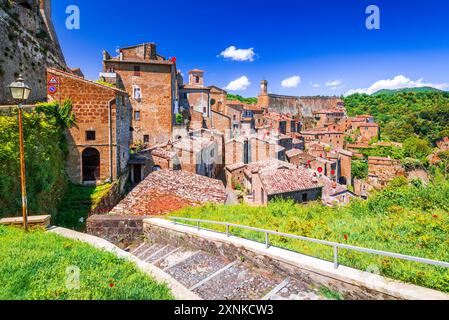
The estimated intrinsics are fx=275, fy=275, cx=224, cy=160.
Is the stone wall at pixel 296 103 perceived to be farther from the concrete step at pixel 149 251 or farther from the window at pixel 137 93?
the concrete step at pixel 149 251

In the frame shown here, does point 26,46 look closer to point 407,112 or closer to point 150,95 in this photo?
point 150,95

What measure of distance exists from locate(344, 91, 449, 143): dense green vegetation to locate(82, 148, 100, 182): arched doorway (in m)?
83.3

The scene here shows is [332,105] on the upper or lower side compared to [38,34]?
upper

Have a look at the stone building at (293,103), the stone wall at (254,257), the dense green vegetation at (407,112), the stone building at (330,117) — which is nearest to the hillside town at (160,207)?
the stone wall at (254,257)

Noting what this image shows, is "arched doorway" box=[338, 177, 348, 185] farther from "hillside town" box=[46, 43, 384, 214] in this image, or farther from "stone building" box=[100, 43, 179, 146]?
"stone building" box=[100, 43, 179, 146]

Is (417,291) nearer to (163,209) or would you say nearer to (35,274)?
(35,274)

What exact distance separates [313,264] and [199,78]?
46463 mm

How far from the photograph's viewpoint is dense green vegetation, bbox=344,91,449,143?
79.6 m

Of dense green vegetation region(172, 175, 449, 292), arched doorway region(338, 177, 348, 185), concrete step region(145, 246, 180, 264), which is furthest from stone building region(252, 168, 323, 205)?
arched doorway region(338, 177, 348, 185)

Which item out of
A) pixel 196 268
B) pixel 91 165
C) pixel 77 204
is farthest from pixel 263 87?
pixel 196 268

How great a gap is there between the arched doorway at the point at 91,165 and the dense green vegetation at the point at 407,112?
83.3 meters

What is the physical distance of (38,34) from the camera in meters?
22.1

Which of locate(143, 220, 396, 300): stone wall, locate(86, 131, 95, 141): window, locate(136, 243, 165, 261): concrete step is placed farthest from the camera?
locate(86, 131, 95, 141): window
